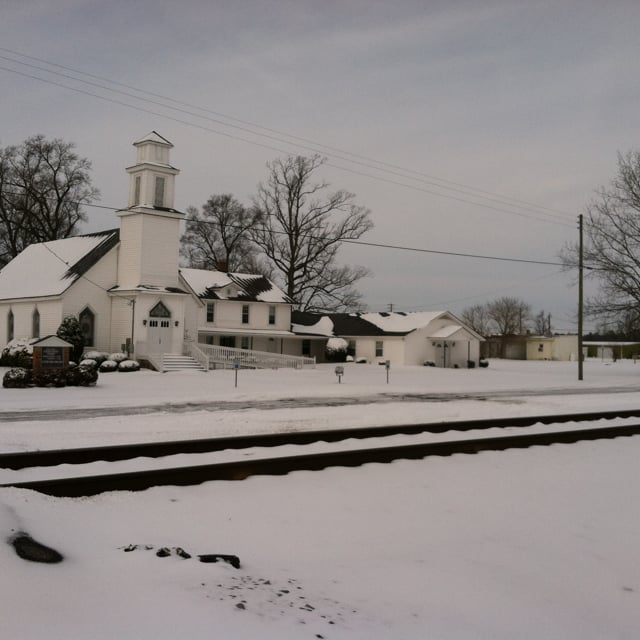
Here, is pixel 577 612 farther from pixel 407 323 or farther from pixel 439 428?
pixel 407 323

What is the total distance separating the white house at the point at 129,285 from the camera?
37.9 m

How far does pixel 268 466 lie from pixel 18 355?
2811 centimetres

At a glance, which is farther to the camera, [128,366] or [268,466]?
[128,366]

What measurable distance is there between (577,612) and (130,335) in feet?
117

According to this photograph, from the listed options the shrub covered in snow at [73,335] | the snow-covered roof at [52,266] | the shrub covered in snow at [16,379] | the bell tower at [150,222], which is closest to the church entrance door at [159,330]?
the bell tower at [150,222]

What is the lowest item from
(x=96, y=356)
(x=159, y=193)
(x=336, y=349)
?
(x=96, y=356)

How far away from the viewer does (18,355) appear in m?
32.8

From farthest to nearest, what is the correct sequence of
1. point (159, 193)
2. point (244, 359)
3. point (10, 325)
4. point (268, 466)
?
point (10, 325)
point (244, 359)
point (159, 193)
point (268, 466)

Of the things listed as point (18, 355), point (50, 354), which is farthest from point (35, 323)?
point (50, 354)

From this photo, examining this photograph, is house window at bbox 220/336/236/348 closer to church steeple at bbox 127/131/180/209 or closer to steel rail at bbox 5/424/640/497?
church steeple at bbox 127/131/180/209

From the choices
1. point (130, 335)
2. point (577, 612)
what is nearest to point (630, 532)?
point (577, 612)

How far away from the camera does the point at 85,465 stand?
9148 mm

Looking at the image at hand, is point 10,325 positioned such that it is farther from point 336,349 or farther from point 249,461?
point 249,461

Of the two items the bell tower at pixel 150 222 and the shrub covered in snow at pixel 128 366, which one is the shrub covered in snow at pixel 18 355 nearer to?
the shrub covered in snow at pixel 128 366
